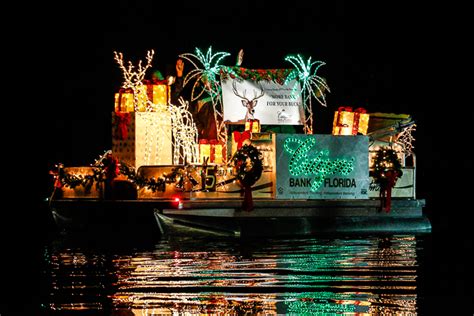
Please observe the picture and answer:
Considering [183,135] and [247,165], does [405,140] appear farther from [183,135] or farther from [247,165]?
[247,165]

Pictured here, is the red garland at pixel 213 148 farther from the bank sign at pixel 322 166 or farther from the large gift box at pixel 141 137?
the bank sign at pixel 322 166

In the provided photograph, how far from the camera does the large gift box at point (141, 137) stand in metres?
29.0

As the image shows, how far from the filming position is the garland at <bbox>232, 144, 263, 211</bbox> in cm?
2633

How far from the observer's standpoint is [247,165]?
26.4m

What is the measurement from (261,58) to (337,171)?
17138 millimetres

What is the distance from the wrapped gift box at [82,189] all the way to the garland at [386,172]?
7188 mm

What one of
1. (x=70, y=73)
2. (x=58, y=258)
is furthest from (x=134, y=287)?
(x=70, y=73)

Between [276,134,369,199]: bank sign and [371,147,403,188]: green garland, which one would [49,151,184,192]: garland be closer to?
[276,134,369,199]: bank sign

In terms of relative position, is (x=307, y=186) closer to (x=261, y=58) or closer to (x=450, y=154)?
(x=261, y=58)

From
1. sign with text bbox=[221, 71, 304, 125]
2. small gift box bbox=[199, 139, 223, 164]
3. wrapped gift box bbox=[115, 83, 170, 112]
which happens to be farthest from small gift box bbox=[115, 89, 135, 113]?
small gift box bbox=[199, 139, 223, 164]

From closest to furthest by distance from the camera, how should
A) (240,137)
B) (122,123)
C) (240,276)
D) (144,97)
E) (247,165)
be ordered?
(240,276) < (247,165) < (240,137) < (122,123) < (144,97)

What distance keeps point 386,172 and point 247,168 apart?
4.04 meters

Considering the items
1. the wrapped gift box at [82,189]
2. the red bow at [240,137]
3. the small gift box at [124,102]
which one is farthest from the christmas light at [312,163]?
the wrapped gift box at [82,189]

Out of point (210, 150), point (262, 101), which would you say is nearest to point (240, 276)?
point (262, 101)
